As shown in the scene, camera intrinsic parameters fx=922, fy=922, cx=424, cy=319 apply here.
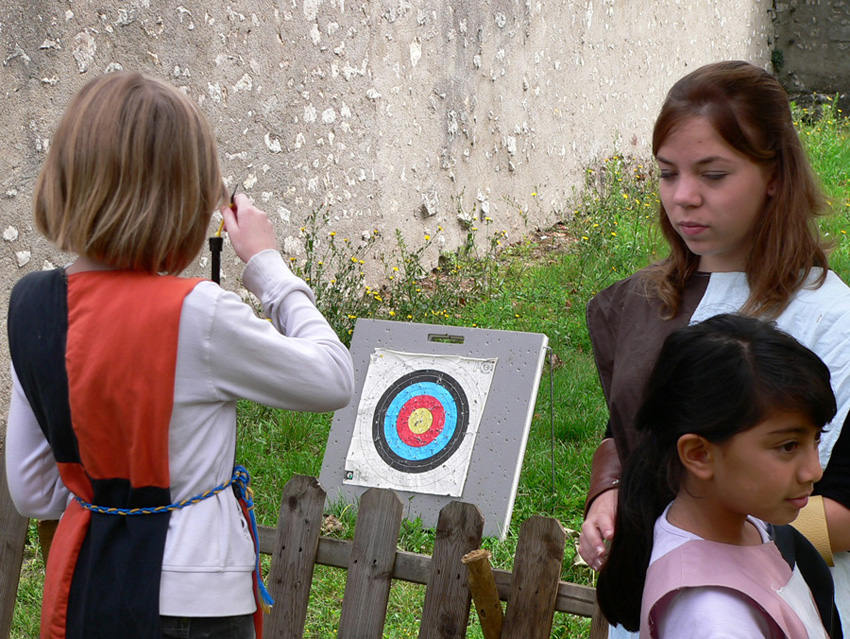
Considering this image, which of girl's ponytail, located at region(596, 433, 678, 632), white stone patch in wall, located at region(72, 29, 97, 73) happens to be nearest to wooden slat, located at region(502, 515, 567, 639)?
girl's ponytail, located at region(596, 433, 678, 632)

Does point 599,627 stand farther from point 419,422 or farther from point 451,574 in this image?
point 419,422

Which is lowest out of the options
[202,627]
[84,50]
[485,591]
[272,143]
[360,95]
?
[485,591]

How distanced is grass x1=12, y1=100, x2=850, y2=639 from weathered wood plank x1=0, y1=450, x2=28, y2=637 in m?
0.26

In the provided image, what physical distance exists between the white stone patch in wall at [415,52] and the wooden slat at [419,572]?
4.06m

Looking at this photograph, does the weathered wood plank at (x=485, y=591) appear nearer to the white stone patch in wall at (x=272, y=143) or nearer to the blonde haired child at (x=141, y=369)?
the blonde haired child at (x=141, y=369)

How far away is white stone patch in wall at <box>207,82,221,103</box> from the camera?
451 cm

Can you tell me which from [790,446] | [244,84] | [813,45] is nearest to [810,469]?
[790,446]

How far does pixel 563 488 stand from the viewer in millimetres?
3641

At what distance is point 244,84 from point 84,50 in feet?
3.30

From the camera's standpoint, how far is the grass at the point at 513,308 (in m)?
3.20

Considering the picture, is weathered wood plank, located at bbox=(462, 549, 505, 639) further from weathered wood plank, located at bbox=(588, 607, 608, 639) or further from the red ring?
the red ring

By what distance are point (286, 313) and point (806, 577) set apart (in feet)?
3.08

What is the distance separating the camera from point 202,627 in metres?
1.46

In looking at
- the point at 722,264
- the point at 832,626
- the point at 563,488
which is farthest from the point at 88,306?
the point at 563,488
